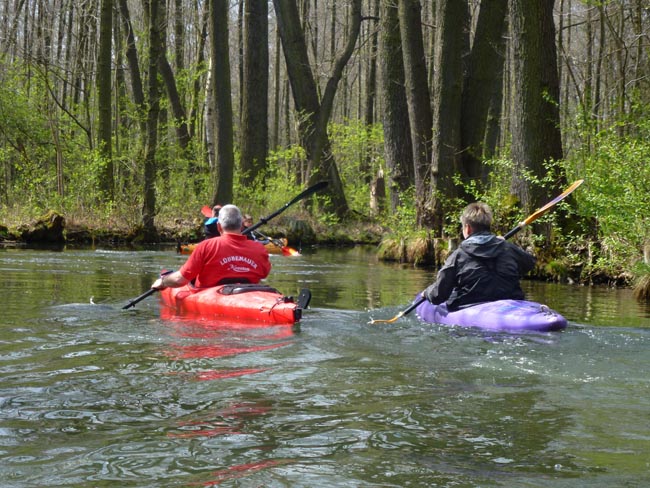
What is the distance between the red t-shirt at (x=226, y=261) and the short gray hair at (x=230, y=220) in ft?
0.24

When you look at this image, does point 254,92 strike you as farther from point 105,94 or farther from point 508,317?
point 508,317

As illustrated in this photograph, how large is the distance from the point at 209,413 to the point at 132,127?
2419cm

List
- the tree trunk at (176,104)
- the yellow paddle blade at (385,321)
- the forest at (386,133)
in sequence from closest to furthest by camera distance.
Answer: the yellow paddle blade at (385,321), the forest at (386,133), the tree trunk at (176,104)

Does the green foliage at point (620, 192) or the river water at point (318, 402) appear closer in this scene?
the river water at point (318, 402)

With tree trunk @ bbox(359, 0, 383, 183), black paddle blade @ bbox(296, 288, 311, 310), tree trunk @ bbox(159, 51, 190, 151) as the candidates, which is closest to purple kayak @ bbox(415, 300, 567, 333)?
black paddle blade @ bbox(296, 288, 311, 310)

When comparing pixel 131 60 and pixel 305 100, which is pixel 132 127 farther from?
pixel 305 100

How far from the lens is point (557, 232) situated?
12.4 m

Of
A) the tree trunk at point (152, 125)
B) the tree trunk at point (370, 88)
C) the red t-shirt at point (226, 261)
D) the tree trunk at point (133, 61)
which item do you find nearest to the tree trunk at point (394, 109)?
the tree trunk at point (152, 125)

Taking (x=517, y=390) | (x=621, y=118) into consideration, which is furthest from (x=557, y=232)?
(x=517, y=390)

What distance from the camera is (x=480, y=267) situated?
7.49 metres

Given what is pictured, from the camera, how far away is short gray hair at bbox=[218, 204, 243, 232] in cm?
836

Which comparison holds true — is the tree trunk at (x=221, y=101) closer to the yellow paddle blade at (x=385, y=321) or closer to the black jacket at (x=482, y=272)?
the yellow paddle blade at (x=385, y=321)

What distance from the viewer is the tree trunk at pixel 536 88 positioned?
12516 millimetres

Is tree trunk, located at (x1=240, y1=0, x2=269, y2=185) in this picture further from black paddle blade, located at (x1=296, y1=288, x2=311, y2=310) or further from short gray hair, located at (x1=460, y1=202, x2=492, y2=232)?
short gray hair, located at (x1=460, y1=202, x2=492, y2=232)
